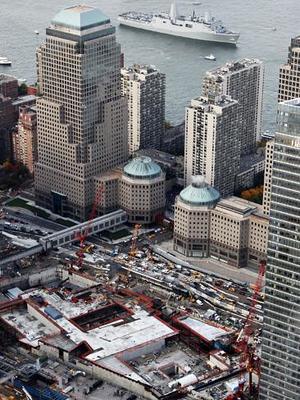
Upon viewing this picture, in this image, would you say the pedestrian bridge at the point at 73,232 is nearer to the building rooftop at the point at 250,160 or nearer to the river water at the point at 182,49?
the building rooftop at the point at 250,160

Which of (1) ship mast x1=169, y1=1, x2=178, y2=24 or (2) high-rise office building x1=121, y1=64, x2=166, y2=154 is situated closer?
(2) high-rise office building x1=121, y1=64, x2=166, y2=154

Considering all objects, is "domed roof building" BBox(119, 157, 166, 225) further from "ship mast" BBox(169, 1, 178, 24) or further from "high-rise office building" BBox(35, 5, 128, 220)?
"ship mast" BBox(169, 1, 178, 24)

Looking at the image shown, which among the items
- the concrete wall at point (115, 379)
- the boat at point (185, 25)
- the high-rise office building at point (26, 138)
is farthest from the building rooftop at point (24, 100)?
the concrete wall at point (115, 379)

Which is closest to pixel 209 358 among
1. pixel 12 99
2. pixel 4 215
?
pixel 4 215

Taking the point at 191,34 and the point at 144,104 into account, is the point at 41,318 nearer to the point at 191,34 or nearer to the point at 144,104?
the point at 144,104

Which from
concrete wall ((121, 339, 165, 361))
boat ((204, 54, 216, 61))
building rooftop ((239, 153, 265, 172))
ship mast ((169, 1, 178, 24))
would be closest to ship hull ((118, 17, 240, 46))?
ship mast ((169, 1, 178, 24))

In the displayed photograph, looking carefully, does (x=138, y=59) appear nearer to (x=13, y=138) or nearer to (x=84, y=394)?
(x=13, y=138)
